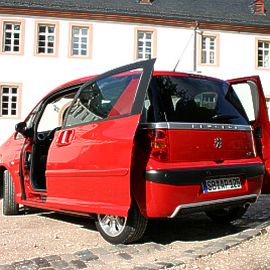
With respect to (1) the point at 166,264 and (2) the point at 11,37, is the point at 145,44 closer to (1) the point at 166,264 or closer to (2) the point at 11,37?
(2) the point at 11,37

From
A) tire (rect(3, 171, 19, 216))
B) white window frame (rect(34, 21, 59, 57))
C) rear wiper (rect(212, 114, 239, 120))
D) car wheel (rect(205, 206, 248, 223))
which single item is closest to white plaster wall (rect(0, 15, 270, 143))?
white window frame (rect(34, 21, 59, 57))

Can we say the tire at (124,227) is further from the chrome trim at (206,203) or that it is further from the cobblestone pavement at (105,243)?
the chrome trim at (206,203)

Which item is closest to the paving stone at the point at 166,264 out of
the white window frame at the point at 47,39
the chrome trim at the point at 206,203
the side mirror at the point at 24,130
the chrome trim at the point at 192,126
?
the chrome trim at the point at 206,203

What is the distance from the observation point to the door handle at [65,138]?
4.69m

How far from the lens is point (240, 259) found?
12.1 ft

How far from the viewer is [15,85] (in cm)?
2162

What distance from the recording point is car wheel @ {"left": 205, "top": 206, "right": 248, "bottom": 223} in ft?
17.5

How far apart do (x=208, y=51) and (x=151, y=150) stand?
68.8 ft

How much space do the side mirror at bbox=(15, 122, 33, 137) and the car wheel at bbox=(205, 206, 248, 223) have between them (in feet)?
8.57

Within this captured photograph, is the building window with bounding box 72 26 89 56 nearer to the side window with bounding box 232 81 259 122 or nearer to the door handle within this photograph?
the side window with bounding box 232 81 259 122

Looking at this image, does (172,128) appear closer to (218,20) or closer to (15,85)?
(15,85)

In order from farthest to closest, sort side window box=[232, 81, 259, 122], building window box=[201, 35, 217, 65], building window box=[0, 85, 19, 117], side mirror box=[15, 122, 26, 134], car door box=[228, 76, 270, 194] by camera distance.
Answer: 1. building window box=[201, 35, 217, 65]
2. building window box=[0, 85, 19, 117]
3. side mirror box=[15, 122, 26, 134]
4. side window box=[232, 81, 259, 122]
5. car door box=[228, 76, 270, 194]

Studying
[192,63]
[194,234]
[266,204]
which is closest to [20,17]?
[192,63]

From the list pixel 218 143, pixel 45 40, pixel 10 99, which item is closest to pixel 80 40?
pixel 45 40
